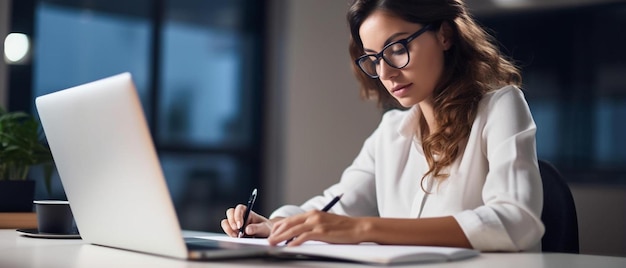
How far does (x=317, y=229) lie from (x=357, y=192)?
721 millimetres

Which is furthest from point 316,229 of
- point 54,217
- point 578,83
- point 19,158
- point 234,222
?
point 578,83

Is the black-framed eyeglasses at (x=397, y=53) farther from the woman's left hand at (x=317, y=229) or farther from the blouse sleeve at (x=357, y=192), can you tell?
the woman's left hand at (x=317, y=229)

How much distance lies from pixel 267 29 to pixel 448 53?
3.20 metres

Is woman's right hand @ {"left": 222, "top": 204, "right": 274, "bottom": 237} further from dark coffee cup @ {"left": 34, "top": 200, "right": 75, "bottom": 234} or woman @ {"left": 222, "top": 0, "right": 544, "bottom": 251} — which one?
dark coffee cup @ {"left": 34, "top": 200, "right": 75, "bottom": 234}

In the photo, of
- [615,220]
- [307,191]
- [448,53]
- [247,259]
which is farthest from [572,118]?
[247,259]

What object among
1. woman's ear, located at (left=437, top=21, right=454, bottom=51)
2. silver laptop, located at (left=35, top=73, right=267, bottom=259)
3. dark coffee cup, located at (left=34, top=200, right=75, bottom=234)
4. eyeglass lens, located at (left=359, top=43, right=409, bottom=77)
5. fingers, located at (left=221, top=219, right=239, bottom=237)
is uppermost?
woman's ear, located at (left=437, top=21, right=454, bottom=51)

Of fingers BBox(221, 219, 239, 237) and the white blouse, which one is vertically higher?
the white blouse

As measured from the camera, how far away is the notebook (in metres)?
0.96

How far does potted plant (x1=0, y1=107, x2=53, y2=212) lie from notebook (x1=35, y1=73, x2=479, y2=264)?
0.54m

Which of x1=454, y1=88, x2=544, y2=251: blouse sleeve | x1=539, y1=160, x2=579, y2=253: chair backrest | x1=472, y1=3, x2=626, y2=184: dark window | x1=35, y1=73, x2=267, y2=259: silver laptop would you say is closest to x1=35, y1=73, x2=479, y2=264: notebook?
x1=35, y1=73, x2=267, y2=259: silver laptop

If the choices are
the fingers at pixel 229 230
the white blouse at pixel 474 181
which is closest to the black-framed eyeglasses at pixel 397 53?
the white blouse at pixel 474 181

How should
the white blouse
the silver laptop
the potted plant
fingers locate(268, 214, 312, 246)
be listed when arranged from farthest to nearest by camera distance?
the potted plant, the white blouse, fingers locate(268, 214, 312, 246), the silver laptop

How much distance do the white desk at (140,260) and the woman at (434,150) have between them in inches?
3.3

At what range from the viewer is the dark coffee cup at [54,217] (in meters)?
1.49
